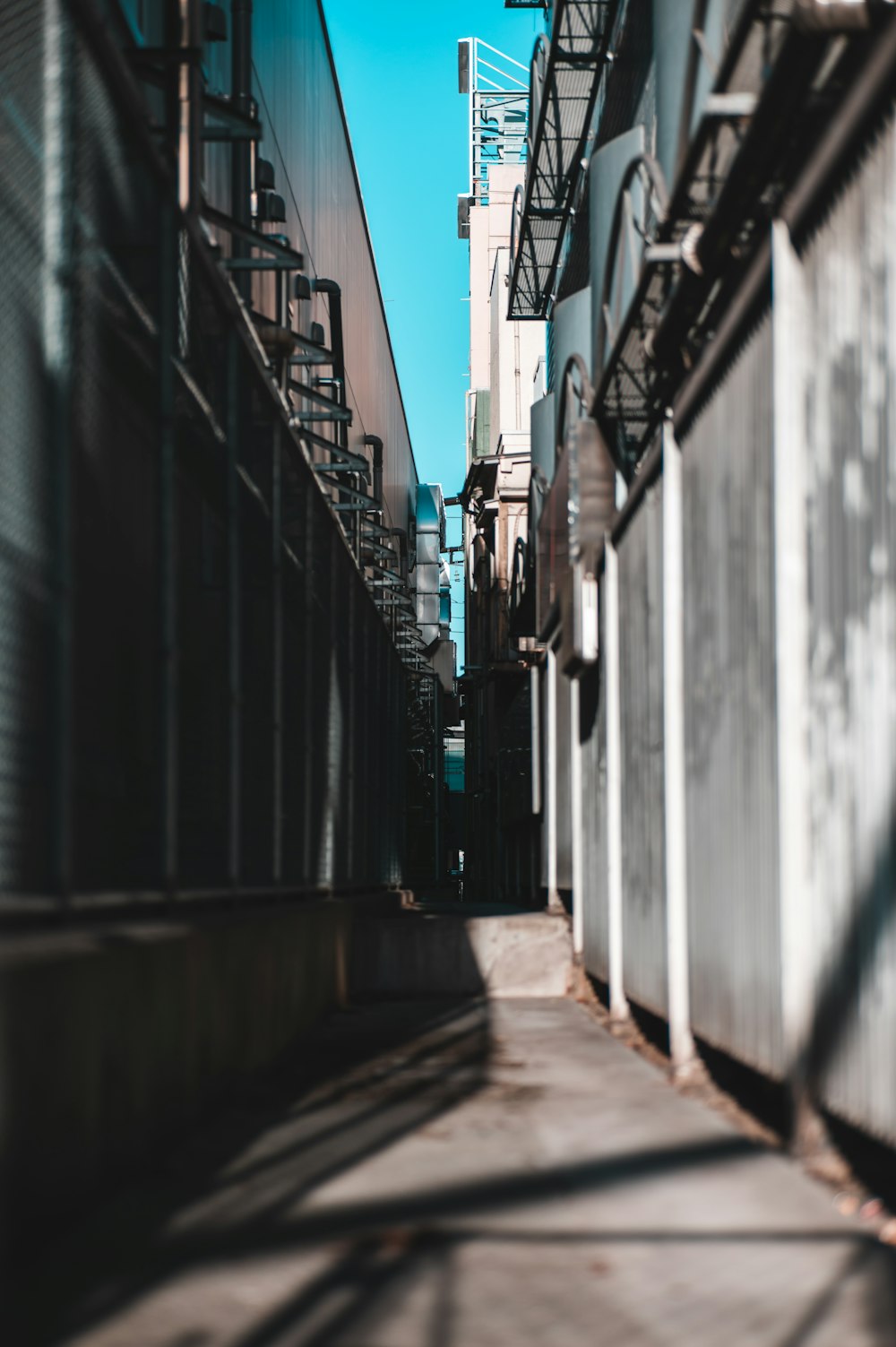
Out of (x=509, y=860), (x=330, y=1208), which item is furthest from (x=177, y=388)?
(x=509, y=860)

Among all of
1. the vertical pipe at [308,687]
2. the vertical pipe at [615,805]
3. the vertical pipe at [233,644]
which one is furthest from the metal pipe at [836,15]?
the vertical pipe at [308,687]

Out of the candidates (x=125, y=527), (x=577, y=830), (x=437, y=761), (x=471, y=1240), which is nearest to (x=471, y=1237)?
(x=471, y=1240)

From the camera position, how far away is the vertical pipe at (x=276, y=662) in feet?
30.8

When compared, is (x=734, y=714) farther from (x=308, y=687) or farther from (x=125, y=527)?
(x=308, y=687)

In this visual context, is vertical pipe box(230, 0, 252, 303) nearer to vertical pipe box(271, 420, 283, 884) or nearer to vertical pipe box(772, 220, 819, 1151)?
vertical pipe box(271, 420, 283, 884)

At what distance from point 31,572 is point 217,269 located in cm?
393

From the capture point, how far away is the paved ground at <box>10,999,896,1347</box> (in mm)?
3395

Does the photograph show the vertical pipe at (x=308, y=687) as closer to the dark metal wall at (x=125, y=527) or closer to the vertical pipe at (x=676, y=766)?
the dark metal wall at (x=125, y=527)

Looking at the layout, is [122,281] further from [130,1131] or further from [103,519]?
[130,1131]

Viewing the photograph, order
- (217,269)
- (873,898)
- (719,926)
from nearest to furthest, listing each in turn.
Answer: (873,898) < (719,926) < (217,269)

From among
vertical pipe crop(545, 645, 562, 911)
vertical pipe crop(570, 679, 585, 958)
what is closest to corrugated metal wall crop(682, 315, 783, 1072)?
vertical pipe crop(570, 679, 585, 958)

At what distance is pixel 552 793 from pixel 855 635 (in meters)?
12.2

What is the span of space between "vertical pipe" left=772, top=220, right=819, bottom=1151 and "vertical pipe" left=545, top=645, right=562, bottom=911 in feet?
36.3

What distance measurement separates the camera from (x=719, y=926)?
6562 mm
